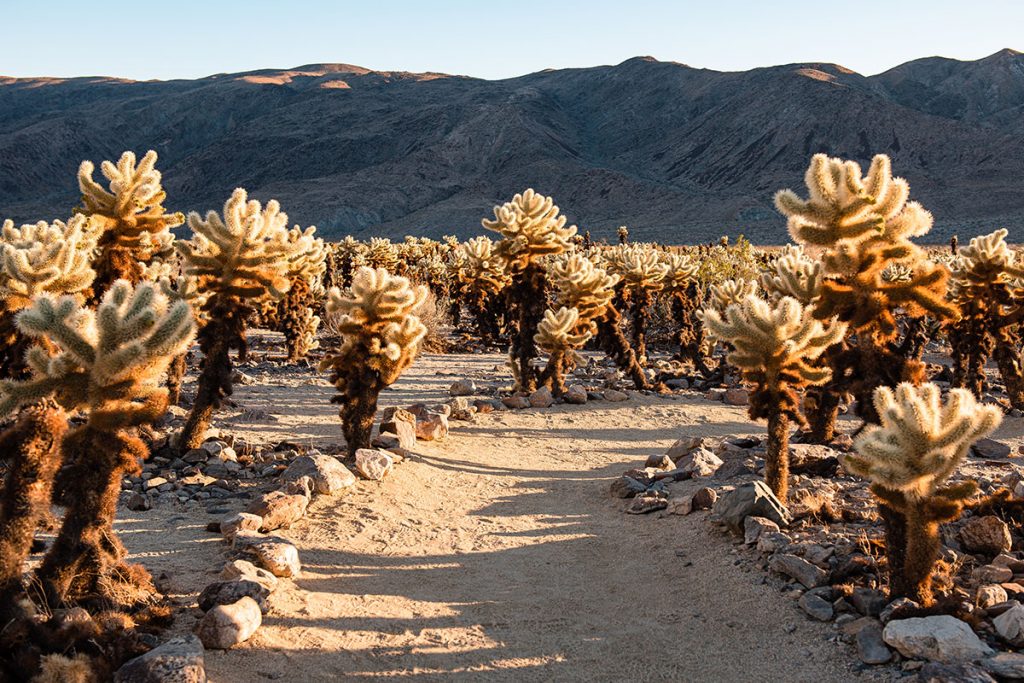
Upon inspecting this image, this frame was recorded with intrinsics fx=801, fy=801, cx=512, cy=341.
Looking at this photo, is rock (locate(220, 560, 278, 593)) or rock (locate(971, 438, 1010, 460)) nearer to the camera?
rock (locate(220, 560, 278, 593))

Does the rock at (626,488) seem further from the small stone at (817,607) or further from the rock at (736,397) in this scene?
the rock at (736,397)

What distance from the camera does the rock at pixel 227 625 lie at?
4.30 meters

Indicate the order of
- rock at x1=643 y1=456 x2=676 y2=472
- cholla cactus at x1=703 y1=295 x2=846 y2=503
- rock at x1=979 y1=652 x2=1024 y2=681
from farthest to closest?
rock at x1=643 y1=456 x2=676 y2=472 < cholla cactus at x1=703 y1=295 x2=846 y2=503 < rock at x1=979 y1=652 x2=1024 y2=681

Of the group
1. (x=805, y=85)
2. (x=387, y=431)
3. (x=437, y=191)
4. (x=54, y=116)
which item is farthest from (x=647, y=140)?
(x=387, y=431)

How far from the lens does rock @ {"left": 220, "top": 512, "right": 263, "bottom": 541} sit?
583 cm

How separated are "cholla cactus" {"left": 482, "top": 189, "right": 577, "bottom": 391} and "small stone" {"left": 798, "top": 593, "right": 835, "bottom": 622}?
303 inches

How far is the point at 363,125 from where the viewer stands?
316 ft

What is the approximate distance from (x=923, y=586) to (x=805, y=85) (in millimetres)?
91992

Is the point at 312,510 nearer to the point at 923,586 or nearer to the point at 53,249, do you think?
the point at 53,249

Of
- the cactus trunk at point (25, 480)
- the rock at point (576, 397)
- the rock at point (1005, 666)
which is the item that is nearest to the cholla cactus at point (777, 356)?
the rock at point (1005, 666)

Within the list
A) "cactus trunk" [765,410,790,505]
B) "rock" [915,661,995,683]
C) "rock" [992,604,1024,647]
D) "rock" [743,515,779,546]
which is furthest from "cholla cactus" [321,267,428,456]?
"rock" [992,604,1024,647]

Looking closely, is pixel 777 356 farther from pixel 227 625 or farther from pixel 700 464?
pixel 227 625

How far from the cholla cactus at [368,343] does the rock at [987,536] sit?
4944 millimetres

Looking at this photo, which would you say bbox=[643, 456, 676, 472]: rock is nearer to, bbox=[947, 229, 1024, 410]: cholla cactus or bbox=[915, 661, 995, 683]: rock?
bbox=[915, 661, 995, 683]: rock
